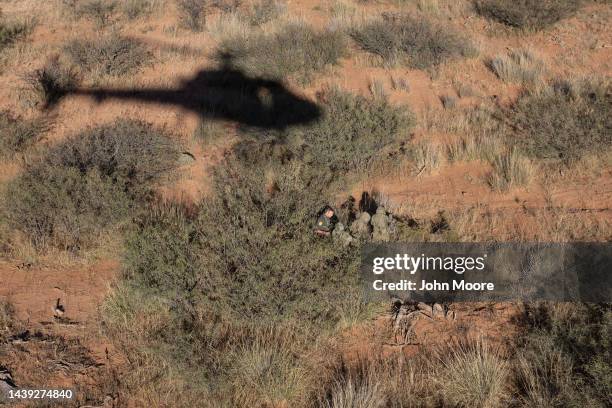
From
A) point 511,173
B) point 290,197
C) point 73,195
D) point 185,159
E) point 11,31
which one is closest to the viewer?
point 290,197

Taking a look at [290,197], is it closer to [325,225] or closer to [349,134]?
[325,225]

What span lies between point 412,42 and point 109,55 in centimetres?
631

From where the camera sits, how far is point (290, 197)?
552 cm

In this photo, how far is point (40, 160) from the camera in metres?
6.64

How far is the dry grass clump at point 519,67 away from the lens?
8.80 metres

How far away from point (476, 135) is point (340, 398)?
16.7 feet

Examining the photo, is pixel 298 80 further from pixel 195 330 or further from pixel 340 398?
pixel 340 398

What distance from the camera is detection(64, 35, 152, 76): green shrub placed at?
9.75 m

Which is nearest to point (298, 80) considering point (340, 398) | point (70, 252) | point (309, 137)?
point (309, 137)

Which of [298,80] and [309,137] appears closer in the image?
[309,137]

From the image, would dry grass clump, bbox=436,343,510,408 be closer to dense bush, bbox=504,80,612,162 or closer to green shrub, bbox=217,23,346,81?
dense bush, bbox=504,80,612,162

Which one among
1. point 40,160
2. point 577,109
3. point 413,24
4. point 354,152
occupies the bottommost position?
point 40,160

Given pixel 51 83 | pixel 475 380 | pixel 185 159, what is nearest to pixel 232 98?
pixel 185 159

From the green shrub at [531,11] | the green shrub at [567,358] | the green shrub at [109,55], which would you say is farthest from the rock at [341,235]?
the green shrub at [531,11]
